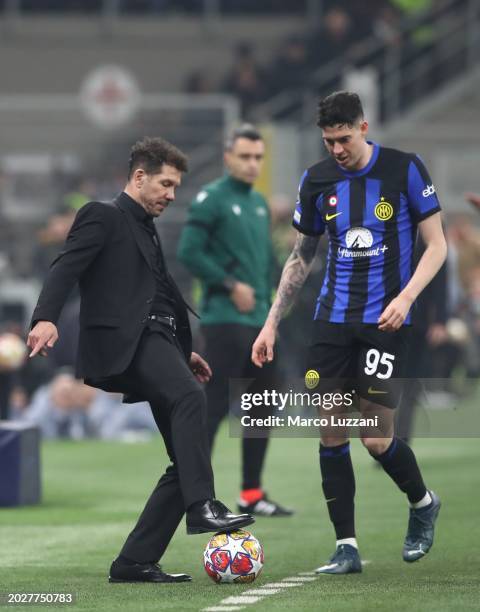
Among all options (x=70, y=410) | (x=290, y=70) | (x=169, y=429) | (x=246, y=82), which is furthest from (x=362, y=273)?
(x=246, y=82)

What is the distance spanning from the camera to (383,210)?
25.4 feet

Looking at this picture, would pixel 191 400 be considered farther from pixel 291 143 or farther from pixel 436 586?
pixel 291 143

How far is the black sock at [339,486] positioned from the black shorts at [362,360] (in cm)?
31

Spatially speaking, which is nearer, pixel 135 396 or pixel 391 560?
pixel 135 396

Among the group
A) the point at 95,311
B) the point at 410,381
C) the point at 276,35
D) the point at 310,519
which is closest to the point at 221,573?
the point at 95,311

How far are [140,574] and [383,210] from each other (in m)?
1.97

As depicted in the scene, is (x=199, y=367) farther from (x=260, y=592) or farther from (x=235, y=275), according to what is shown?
(x=235, y=275)

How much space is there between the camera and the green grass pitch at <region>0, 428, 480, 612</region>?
7.03 m

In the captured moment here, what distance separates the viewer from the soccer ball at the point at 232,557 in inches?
291

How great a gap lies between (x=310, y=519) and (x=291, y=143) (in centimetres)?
1175

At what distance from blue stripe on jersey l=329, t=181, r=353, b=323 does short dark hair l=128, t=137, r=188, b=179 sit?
0.76 meters

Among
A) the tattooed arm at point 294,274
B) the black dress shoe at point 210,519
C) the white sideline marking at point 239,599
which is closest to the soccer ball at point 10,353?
the tattooed arm at point 294,274

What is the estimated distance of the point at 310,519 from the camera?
10.5m

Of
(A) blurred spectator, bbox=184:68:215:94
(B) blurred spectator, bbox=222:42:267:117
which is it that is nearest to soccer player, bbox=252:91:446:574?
(B) blurred spectator, bbox=222:42:267:117
